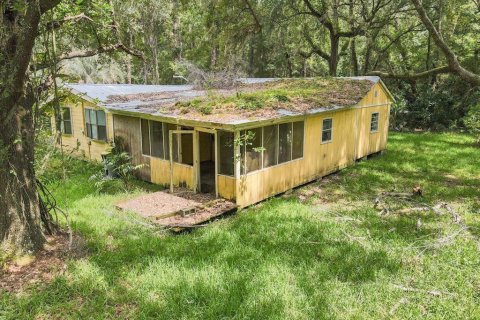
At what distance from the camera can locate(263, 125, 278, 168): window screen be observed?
9.77 m

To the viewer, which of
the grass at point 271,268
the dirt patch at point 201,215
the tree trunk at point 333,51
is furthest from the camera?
the tree trunk at point 333,51

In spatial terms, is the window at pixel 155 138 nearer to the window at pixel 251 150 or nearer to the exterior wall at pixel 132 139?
the exterior wall at pixel 132 139

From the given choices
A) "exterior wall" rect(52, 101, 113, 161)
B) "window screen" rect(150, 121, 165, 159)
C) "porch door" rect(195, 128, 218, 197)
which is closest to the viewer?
"porch door" rect(195, 128, 218, 197)

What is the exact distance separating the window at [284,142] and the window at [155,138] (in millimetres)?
3200

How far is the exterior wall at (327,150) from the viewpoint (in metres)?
9.76

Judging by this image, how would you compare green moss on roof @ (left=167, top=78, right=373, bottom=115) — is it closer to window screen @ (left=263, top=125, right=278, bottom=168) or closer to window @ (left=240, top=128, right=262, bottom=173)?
window screen @ (left=263, top=125, right=278, bottom=168)

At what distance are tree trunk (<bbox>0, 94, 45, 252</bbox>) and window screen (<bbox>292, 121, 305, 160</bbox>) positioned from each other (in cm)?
701

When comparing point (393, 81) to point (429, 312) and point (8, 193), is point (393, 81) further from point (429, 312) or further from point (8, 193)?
point (8, 193)

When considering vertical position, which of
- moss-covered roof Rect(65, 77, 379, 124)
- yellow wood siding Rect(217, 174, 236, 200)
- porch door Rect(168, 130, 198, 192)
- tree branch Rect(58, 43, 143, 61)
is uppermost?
tree branch Rect(58, 43, 143, 61)

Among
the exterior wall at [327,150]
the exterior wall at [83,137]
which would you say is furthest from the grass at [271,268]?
the exterior wall at [83,137]

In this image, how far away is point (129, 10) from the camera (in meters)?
23.9

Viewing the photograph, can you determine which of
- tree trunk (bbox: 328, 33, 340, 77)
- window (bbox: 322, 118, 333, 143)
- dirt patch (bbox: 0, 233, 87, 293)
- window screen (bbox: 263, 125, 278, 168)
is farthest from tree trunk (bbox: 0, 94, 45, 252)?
tree trunk (bbox: 328, 33, 340, 77)

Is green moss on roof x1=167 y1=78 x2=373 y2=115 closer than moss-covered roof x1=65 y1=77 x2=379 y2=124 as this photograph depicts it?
No

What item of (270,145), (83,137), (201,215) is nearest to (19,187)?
(201,215)
